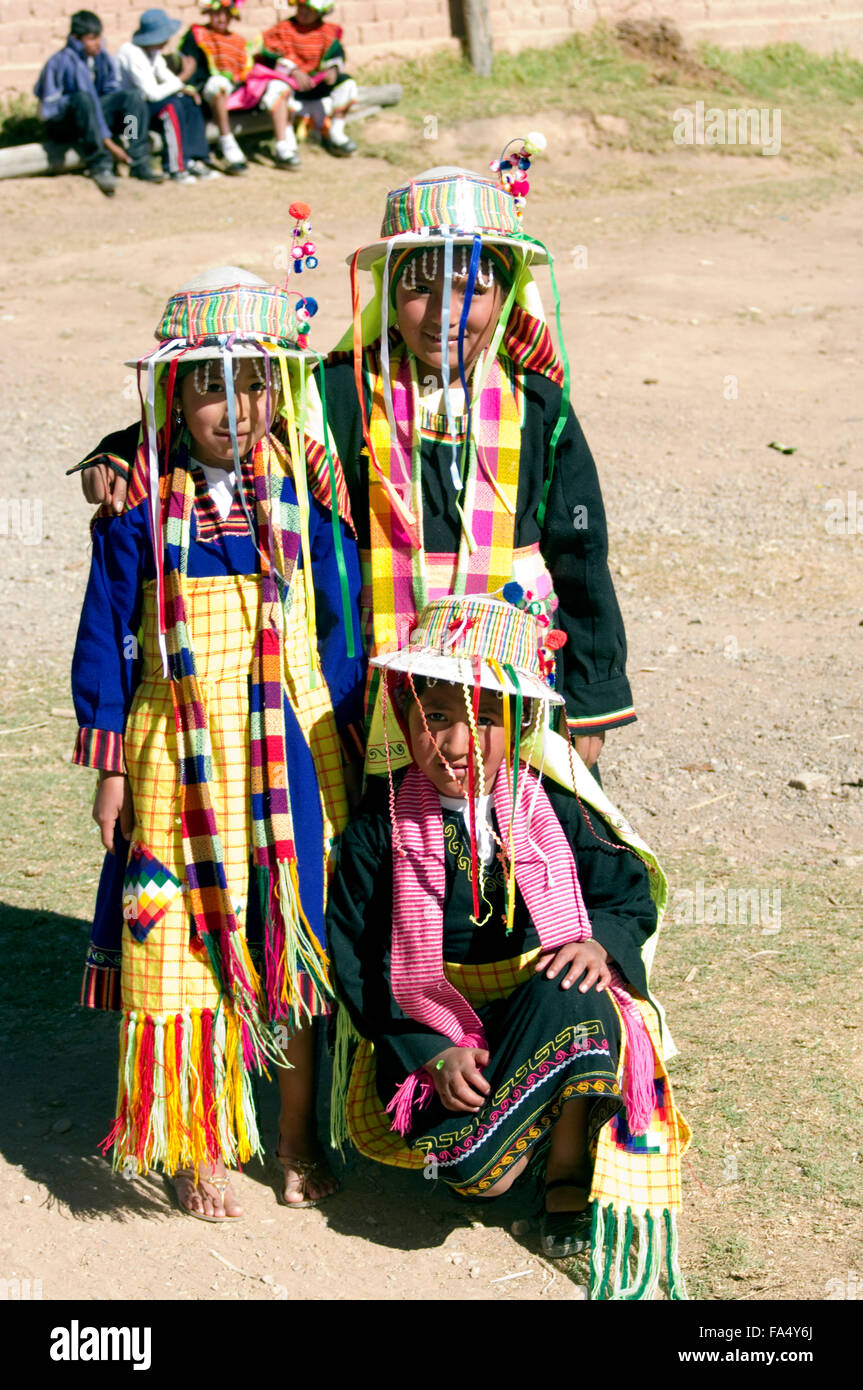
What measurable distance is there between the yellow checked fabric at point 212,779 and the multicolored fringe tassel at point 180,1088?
4cm

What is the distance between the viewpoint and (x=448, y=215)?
121 inches

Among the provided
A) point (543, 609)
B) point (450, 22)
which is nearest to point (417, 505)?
point (543, 609)

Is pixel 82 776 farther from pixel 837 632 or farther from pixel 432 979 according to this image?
pixel 837 632

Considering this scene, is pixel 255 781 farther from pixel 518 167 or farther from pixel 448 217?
pixel 518 167

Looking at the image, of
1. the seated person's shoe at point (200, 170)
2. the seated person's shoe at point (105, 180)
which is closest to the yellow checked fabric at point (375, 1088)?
the seated person's shoe at point (105, 180)

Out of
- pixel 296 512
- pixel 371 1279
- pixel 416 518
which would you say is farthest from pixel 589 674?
pixel 371 1279

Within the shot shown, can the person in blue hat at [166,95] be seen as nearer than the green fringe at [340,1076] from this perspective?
No

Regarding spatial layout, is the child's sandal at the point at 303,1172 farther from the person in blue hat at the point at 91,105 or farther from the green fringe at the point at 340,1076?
the person in blue hat at the point at 91,105

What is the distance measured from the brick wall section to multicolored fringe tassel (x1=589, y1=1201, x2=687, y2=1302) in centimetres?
1265

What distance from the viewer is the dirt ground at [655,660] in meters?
3.11

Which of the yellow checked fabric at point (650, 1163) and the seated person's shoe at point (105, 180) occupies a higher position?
the seated person's shoe at point (105, 180)

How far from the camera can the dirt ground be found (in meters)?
3.11

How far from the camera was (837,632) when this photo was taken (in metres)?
6.37

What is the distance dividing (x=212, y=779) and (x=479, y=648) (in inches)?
23.7
